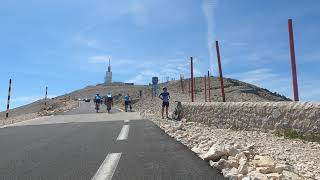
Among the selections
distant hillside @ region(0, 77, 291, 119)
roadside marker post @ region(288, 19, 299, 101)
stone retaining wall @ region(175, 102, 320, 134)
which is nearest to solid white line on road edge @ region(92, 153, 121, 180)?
stone retaining wall @ region(175, 102, 320, 134)

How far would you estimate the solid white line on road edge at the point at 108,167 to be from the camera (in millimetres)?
5617

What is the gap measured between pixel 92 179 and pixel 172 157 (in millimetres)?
2150

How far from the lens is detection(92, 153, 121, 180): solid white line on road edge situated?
5.62 m

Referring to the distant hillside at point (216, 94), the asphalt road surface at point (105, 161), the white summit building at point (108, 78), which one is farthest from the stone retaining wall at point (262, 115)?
the white summit building at point (108, 78)

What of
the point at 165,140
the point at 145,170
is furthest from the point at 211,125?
the point at 145,170

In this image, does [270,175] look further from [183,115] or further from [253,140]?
[183,115]

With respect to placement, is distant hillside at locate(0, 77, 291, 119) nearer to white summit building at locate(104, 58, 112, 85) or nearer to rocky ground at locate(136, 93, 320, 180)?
rocky ground at locate(136, 93, 320, 180)

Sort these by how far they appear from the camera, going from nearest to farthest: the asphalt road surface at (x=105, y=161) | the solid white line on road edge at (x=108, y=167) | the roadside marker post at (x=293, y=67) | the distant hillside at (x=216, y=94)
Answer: the solid white line on road edge at (x=108, y=167)
the asphalt road surface at (x=105, y=161)
the roadside marker post at (x=293, y=67)
the distant hillside at (x=216, y=94)

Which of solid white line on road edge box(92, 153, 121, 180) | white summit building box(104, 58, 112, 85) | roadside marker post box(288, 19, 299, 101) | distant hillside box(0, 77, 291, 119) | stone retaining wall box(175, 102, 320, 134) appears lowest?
solid white line on road edge box(92, 153, 121, 180)

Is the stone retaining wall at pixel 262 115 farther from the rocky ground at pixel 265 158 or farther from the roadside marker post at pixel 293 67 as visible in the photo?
the rocky ground at pixel 265 158

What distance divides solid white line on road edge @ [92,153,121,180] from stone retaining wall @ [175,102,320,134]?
5470mm

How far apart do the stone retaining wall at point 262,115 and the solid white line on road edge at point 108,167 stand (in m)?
5.47

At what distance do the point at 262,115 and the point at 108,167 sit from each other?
780 cm

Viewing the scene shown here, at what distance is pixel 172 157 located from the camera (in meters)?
7.30
